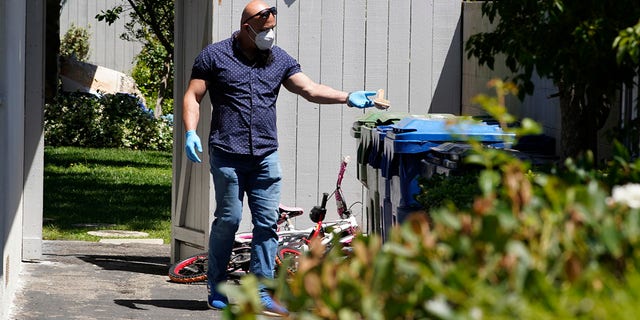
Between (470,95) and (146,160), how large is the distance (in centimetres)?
1182

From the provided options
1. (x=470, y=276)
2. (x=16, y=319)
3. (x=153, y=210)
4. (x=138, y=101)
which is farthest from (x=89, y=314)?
(x=138, y=101)

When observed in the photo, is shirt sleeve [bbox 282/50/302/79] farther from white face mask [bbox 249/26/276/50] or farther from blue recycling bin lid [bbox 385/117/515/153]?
blue recycling bin lid [bbox 385/117/515/153]

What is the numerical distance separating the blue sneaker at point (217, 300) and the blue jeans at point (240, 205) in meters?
0.07

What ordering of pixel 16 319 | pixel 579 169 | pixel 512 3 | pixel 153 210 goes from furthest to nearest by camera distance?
pixel 153 210 → pixel 16 319 → pixel 512 3 → pixel 579 169

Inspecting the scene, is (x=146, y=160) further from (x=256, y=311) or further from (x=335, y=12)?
(x=256, y=311)

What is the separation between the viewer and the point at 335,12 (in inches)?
370

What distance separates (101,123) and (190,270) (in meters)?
13.7

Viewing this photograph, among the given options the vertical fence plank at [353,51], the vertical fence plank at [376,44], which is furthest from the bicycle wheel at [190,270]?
the vertical fence plank at [376,44]

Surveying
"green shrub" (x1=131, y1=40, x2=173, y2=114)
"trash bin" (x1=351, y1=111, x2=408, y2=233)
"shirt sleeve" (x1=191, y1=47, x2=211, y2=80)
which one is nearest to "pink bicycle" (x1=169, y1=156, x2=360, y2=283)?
"trash bin" (x1=351, y1=111, x2=408, y2=233)

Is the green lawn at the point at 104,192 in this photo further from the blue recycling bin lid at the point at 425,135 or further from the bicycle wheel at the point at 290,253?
the blue recycling bin lid at the point at 425,135

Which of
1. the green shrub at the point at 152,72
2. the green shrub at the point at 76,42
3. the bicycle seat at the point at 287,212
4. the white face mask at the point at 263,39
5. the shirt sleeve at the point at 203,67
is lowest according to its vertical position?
the bicycle seat at the point at 287,212

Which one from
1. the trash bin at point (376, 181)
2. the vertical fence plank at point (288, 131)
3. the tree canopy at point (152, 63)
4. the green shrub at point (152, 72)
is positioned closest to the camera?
the trash bin at point (376, 181)

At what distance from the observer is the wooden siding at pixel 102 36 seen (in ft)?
88.5

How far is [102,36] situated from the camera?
89.0 ft
